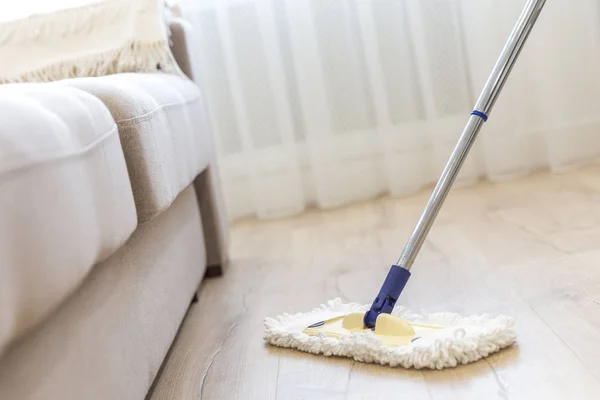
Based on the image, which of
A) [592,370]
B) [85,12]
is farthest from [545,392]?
[85,12]

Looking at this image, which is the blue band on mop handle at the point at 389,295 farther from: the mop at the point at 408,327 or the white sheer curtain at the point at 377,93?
the white sheer curtain at the point at 377,93

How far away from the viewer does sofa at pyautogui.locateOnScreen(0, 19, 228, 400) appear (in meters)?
0.59

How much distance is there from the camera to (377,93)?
2465 millimetres

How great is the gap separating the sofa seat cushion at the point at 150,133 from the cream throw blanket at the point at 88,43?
26 centimetres

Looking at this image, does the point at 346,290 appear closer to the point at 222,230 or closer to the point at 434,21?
the point at 222,230

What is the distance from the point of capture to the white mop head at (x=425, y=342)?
1.03 meters

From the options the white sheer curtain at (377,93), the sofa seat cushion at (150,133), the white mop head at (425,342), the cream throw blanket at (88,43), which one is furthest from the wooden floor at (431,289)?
the cream throw blanket at (88,43)

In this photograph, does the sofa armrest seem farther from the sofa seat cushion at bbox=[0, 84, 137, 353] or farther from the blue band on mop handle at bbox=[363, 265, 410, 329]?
the sofa seat cushion at bbox=[0, 84, 137, 353]

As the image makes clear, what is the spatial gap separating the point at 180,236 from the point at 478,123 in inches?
20.7

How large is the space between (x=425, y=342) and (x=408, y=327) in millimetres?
53

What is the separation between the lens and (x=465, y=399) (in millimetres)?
915

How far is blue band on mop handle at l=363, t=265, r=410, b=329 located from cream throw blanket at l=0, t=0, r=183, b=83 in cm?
69

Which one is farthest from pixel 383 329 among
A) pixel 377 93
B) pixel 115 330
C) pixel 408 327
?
pixel 377 93

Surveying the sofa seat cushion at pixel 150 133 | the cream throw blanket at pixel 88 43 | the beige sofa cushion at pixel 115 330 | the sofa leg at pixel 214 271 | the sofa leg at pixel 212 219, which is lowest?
the sofa leg at pixel 214 271
